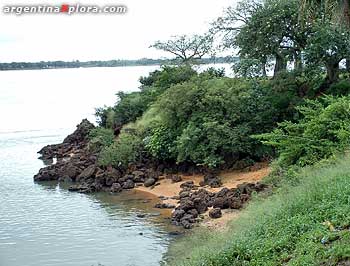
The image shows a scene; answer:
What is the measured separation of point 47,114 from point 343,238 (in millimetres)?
64333

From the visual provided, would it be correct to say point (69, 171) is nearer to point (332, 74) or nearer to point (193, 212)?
point (193, 212)

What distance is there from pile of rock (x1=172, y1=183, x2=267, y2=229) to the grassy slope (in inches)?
251

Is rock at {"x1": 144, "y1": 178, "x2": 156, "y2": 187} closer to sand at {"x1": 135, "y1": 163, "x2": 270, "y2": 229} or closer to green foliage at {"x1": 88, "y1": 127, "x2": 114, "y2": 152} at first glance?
sand at {"x1": 135, "y1": 163, "x2": 270, "y2": 229}

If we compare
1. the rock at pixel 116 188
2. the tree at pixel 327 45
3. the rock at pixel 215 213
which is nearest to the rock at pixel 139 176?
the rock at pixel 116 188

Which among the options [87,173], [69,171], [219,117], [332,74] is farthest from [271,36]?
[69,171]

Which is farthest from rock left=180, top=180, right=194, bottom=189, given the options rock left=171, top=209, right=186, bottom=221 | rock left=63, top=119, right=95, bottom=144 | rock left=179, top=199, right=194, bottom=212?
rock left=63, top=119, right=95, bottom=144

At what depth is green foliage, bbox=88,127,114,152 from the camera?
1232 inches

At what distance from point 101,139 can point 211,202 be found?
13.6 metres

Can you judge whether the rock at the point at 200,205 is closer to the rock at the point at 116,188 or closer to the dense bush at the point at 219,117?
the dense bush at the point at 219,117

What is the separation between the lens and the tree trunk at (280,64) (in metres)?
26.4

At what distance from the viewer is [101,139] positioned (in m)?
32.0

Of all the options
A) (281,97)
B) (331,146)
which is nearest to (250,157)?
(281,97)

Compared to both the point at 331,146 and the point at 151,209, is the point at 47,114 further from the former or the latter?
the point at 331,146

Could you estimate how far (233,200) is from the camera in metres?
19.3
